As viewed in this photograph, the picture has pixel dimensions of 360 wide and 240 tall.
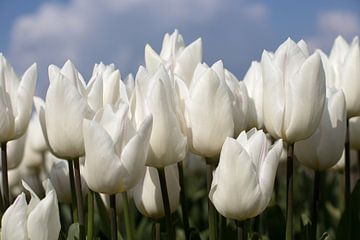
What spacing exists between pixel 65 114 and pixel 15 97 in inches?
11.6

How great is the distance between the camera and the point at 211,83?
6.07 ft

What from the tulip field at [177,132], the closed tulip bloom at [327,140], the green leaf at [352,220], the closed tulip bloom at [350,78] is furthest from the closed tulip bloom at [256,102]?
the green leaf at [352,220]

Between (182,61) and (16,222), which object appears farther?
(182,61)

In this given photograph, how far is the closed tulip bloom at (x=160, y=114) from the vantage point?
1796 millimetres

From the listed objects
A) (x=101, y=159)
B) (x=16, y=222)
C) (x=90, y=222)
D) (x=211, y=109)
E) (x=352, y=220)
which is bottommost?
(x=352, y=220)

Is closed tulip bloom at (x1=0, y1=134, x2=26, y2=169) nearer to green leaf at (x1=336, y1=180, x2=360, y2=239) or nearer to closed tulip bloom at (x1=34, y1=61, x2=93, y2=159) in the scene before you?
closed tulip bloom at (x1=34, y1=61, x2=93, y2=159)

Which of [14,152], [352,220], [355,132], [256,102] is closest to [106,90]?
[256,102]

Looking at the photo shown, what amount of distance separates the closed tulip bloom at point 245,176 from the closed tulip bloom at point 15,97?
2.25 ft

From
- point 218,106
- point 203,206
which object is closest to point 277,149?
point 218,106

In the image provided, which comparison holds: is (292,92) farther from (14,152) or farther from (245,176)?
(14,152)

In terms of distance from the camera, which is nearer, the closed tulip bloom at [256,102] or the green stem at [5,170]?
the green stem at [5,170]

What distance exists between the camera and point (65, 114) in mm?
1894

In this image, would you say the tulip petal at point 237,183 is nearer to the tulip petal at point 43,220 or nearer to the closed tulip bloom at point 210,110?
the closed tulip bloom at point 210,110

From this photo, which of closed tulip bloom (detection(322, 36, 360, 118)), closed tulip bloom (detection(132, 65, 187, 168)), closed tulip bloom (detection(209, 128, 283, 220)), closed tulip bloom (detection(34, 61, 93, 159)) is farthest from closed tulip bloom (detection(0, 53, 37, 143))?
closed tulip bloom (detection(322, 36, 360, 118))
